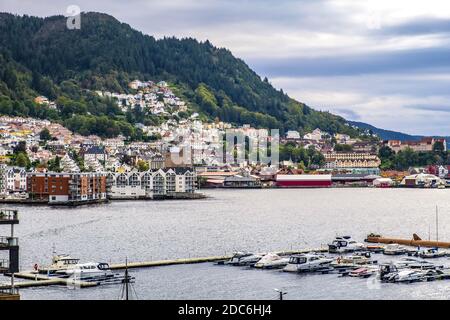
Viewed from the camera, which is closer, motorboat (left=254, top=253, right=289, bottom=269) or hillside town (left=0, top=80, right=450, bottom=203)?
motorboat (left=254, top=253, right=289, bottom=269)

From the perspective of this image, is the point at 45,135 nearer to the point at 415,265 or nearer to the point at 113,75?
the point at 113,75

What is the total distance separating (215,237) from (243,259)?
8767 mm

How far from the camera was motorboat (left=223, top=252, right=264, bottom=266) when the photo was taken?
19.7m

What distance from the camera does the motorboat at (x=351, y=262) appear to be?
19.0 m

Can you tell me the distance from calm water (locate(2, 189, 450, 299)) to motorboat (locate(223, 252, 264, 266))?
55 cm

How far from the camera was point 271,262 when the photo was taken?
1941 cm

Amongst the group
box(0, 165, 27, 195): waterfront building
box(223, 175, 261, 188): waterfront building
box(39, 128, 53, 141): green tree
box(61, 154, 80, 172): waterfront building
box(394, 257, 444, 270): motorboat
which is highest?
box(39, 128, 53, 141): green tree

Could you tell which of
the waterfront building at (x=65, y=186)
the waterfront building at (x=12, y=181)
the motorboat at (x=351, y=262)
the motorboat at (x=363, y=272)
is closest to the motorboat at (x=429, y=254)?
the motorboat at (x=351, y=262)

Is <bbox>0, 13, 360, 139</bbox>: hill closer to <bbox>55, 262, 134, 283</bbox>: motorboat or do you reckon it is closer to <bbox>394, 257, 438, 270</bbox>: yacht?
<bbox>394, 257, 438, 270</bbox>: yacht

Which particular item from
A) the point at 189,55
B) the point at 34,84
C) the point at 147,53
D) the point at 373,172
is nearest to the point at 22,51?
the point at 34,84
